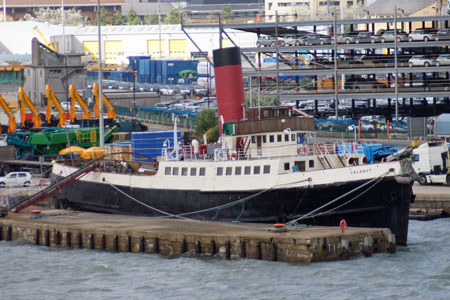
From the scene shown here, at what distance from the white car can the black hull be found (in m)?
15.2

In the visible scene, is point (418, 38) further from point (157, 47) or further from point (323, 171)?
point (157, 47)

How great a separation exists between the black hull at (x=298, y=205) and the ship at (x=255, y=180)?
4cm

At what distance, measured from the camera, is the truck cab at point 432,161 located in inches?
2416

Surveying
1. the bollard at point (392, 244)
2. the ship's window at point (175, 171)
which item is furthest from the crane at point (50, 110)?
the bollard at point (392, 244)

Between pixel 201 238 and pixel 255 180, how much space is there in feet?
18.4

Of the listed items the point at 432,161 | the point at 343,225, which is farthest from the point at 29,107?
the point at 343,225

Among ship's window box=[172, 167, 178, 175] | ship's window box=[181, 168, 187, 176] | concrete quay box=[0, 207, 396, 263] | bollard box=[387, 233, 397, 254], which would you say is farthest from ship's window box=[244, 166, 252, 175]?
bollard box=[387, 233, 397, 254]

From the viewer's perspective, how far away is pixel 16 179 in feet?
213

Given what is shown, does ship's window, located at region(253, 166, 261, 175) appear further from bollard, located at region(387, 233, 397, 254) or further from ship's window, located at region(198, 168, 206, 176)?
bollard, located at region(387, 233, 397, 254)

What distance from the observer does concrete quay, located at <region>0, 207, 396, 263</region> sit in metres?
41.0

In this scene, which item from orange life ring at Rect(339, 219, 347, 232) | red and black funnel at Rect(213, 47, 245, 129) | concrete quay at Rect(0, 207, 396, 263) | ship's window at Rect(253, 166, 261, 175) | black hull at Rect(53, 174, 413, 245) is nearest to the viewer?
concrete quay at Rect(0, 207, 396, 263)

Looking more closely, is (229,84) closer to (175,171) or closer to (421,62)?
(175,171)

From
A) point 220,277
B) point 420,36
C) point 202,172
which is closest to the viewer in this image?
point 220,277

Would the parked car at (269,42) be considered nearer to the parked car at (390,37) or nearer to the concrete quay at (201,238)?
the parked car at (390,37)
